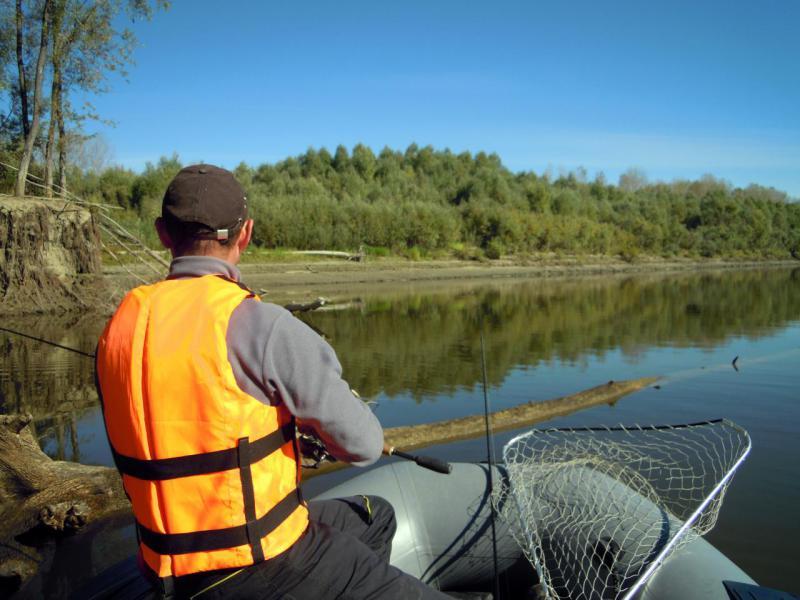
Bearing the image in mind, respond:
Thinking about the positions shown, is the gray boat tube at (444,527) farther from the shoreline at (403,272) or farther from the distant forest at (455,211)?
the distant forest at (455,211)

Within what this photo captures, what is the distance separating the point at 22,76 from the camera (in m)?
14.8

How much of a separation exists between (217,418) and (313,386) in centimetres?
22

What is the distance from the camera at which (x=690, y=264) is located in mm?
44219

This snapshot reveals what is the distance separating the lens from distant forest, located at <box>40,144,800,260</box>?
31625 millimetres

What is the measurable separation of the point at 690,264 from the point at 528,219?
12794 mm

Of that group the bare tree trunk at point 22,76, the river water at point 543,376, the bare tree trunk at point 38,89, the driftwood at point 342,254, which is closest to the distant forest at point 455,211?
the driftwood at point 342,254

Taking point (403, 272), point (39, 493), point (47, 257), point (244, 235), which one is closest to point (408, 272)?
point (403, 272)

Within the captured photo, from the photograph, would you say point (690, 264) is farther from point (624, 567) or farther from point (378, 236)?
point (624, 567)

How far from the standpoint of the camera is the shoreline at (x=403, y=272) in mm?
21980

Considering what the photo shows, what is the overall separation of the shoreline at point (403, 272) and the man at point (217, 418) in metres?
14.1

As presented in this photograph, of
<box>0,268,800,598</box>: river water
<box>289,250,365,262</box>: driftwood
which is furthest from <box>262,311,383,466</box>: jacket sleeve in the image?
<box>289,250,365,262</box>: driftwood

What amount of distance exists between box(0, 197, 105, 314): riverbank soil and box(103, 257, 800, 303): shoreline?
1814 mm

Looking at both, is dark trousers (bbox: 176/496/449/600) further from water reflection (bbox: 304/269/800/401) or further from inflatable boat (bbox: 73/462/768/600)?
water reflection (bbox: 304/269/800/401)

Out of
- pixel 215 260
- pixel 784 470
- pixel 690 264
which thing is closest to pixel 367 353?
pixel 784 470
